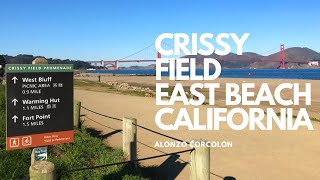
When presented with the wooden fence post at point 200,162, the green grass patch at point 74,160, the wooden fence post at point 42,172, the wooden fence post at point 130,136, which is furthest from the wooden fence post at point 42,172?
the wooden fence post at point 130,136

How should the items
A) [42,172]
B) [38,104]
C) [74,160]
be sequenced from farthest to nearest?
[74,160]
[38,104]
[42,172]

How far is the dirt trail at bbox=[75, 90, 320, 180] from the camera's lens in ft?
23.2

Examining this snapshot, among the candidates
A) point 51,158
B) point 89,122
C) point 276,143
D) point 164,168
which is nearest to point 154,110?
point 89,122

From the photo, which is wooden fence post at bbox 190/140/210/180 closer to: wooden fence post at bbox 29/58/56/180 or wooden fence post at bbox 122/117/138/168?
wooden fence post at bbox 29/58/56/180

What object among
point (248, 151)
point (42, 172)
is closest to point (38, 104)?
point (42, 172)

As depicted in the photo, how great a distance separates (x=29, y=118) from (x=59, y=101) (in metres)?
0.39

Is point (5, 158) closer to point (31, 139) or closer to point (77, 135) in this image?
point (31, 139)

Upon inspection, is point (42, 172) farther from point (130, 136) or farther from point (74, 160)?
point (130, 136)

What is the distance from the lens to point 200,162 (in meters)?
4.60

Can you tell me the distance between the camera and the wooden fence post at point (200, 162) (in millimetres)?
4555

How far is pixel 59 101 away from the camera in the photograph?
4.28 metres

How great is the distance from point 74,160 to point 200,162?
2.32m

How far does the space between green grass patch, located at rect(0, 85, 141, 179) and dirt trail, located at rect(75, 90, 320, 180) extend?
1046 millimetres

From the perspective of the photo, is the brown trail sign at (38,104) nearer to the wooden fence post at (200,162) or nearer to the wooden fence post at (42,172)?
the wooden fence post at (42,172)
